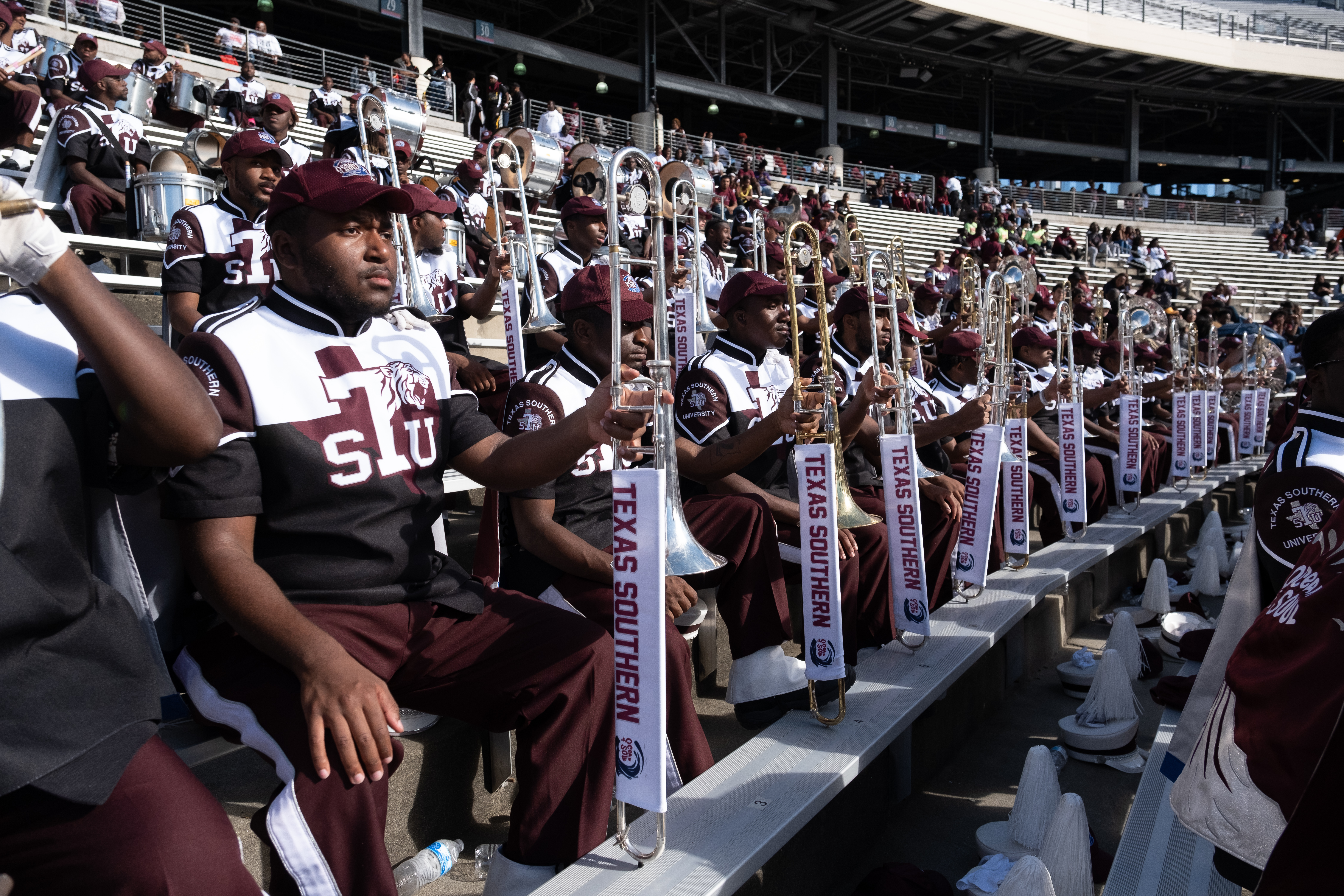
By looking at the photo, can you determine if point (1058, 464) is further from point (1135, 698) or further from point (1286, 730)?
point (1286, 730)

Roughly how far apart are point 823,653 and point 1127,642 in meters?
2.42

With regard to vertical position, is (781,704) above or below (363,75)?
below

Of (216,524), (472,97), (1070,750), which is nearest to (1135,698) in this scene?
(1070,750)

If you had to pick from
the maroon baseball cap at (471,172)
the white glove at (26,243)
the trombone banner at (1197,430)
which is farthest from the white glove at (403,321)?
the trombone banner at (1197,430)

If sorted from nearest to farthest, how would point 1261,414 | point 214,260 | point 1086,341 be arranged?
point 214,260
point 1086,341
point 1261,414

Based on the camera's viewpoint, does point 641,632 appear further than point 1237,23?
No

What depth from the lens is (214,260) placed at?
366cm

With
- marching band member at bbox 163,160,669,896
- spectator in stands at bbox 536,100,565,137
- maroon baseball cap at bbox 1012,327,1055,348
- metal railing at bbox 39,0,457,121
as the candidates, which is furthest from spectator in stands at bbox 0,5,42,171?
spectator in stands at bbox 536,100,565,137

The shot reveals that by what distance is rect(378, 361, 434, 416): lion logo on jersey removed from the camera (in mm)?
2154

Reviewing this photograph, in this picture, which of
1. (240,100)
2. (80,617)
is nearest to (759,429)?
(80,617)

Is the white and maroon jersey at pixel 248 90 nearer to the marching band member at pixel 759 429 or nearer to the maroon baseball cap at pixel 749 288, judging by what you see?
the maroon baseball cap at pixel 749 288

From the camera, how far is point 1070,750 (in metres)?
3.69

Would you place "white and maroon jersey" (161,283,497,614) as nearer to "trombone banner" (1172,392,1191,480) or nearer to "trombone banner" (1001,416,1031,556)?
"trombone banner" (1001,416,1031,556)

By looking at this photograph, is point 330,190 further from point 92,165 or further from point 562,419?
point 92,165
